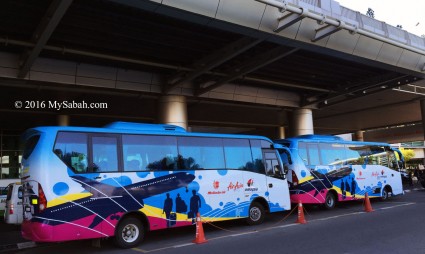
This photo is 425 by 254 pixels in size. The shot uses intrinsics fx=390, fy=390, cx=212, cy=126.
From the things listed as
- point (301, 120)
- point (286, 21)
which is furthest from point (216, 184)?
point (301, 120)

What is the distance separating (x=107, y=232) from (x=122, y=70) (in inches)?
410

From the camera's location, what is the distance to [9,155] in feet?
103

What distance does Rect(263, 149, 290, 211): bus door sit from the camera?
1359 cm

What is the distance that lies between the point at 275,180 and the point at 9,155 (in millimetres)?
25499

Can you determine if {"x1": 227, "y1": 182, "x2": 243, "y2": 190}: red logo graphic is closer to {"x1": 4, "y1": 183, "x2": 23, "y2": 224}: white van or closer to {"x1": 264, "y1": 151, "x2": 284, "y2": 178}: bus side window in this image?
{"x1": 264, "y1": 151, "x2": 284, "y2": 178}: bus side window

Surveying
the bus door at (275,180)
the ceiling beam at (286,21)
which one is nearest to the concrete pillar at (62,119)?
the bus door at (275,180)

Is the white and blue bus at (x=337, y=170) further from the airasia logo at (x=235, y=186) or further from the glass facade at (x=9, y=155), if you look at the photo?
the glass facade at (x=9, y=155)

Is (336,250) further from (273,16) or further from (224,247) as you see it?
(273,16)

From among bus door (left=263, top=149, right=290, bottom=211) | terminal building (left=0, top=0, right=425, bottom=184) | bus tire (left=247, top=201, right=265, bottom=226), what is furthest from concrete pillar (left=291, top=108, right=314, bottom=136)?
bus tire (left=247, top=201, right=265, bottom=226)

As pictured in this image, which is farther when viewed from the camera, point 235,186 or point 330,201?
point 330,201

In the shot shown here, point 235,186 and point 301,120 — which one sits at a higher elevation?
point 301,120

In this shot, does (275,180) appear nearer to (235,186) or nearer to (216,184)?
(235,186)

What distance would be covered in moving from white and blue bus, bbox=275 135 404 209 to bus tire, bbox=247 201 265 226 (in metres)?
2.84

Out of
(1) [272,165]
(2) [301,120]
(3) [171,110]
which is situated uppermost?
(3) [171,110]
